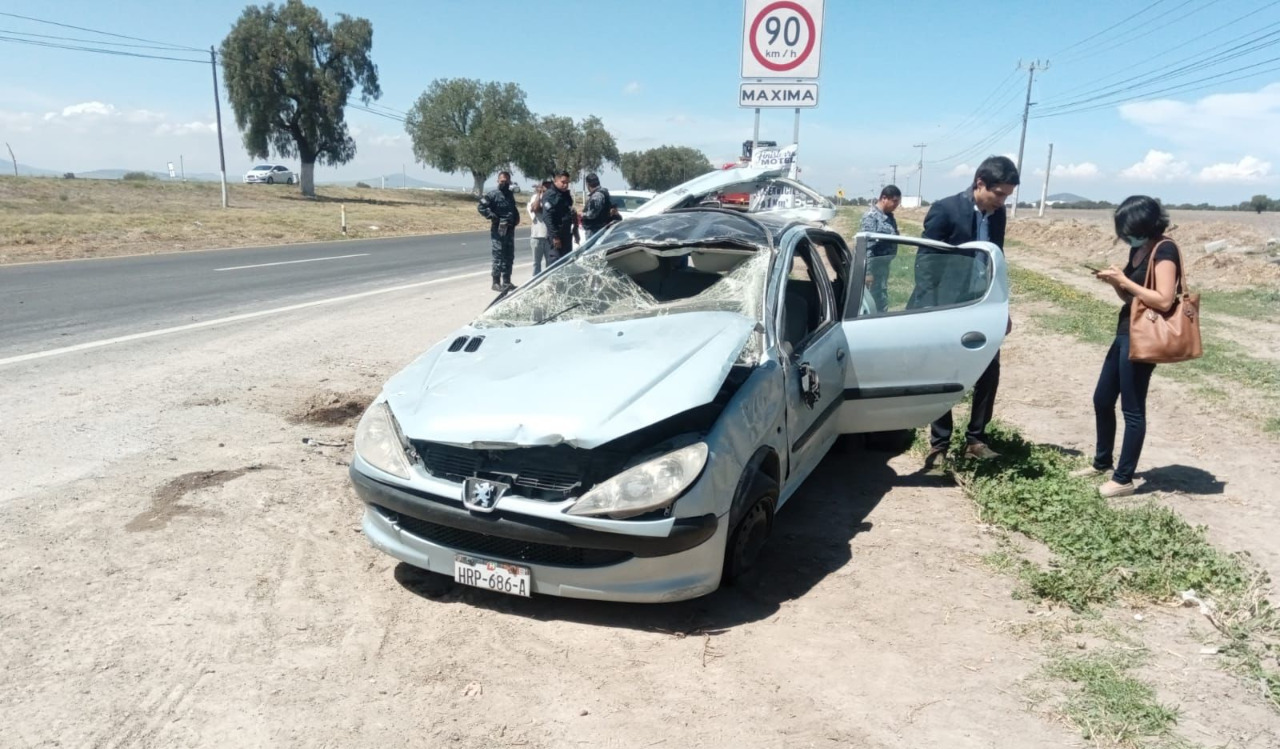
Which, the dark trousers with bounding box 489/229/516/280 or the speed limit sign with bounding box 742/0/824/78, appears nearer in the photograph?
the speed limit sign with bounding box 742/0/824/78

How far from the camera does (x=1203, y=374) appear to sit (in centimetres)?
818

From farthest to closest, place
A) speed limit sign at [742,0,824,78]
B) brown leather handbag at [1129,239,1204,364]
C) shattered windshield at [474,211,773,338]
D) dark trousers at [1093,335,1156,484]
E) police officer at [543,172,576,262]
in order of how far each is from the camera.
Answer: police officer at [543,172,576,262], speed limit sign at [742,0,824,78], dark trousers at [1093,335,1156,484], shattered windshield at [474,211,773,338], brown leather handbag at [1129,239,1204,364]

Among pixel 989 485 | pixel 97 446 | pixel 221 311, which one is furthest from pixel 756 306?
pixel 221 311

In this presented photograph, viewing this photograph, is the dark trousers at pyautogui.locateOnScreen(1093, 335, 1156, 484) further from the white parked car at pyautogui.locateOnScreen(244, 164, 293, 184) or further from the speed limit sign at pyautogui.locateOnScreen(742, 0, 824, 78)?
the white parked car at pyautogui.locateOnScreen(244, 164, 293, 184)

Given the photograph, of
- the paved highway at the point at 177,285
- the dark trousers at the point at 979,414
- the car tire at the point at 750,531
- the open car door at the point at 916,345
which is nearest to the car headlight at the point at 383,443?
the car tire at the point at 750,531

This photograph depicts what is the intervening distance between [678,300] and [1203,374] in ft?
20.2

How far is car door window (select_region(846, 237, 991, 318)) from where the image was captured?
510 cm

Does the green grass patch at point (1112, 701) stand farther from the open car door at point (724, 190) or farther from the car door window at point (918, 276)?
the open car door at point (724, 190)

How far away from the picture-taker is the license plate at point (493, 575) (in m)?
3.27

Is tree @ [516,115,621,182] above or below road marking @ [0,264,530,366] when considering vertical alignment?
above

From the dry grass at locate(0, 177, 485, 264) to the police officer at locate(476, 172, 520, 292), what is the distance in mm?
9911

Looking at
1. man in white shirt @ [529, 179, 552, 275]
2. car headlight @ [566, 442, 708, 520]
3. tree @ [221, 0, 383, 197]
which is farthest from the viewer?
tree @ [221, 0, 383, 197]

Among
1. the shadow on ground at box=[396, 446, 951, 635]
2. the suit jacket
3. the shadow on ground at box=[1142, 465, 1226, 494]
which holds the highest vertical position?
the suit jacket

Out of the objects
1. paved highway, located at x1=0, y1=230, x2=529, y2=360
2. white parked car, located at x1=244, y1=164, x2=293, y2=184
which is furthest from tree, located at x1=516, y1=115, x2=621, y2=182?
paved highway, located at x1=0, y1=230, x2=529, y2=360
